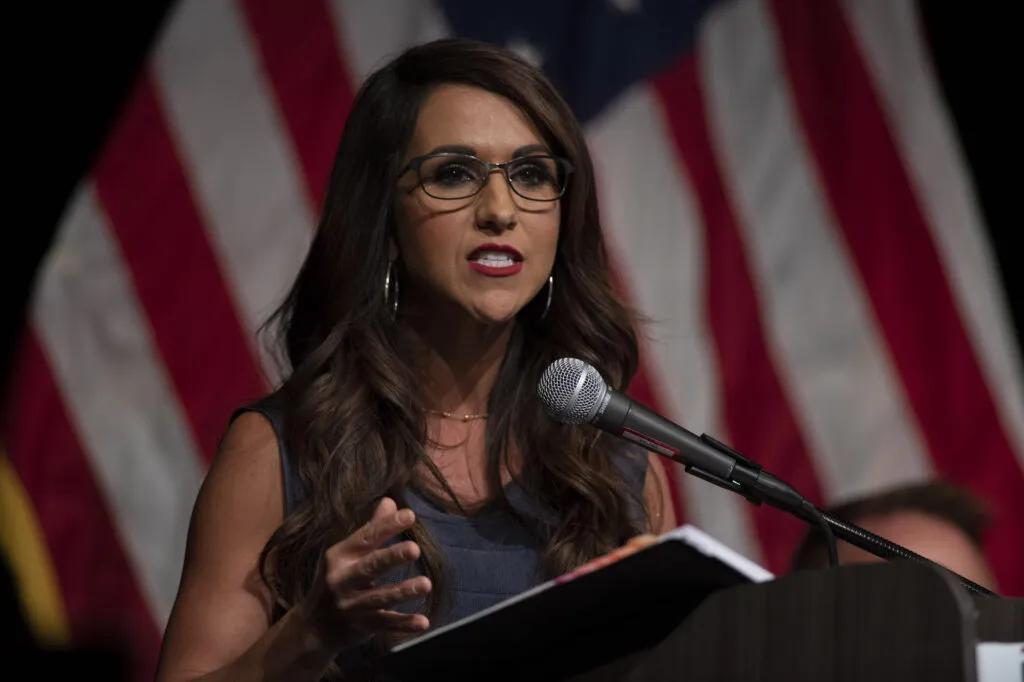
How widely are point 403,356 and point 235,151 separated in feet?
4.64

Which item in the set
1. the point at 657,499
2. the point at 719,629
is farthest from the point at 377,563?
the point at 657,499

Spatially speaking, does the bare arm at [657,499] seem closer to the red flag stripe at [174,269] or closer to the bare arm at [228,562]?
the bare arm at [228,562]

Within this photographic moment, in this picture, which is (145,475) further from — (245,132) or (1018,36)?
(1018,36)

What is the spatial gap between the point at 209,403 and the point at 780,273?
1402mm

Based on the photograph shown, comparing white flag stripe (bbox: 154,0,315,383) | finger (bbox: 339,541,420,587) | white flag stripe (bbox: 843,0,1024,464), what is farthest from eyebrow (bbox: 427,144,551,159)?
white flag stripe (bbox: 843,0,1024,464)

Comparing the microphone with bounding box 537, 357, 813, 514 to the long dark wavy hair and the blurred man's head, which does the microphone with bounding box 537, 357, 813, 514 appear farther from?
the blurred man's head

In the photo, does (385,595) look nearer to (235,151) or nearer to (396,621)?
(396,621)

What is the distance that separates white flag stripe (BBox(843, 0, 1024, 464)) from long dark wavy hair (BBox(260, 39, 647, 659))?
1.56 meters

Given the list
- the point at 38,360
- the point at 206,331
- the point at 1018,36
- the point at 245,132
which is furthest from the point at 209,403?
the point at 1018,36

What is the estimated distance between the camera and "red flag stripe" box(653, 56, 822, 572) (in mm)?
3305

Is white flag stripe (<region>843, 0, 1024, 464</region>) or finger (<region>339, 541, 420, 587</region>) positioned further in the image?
white flag stripe (<region>843, 0, 1024, 464</region>)

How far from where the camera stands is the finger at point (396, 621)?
50.3 inches

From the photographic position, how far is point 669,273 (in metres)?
3.29

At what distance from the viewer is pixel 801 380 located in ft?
10.9
